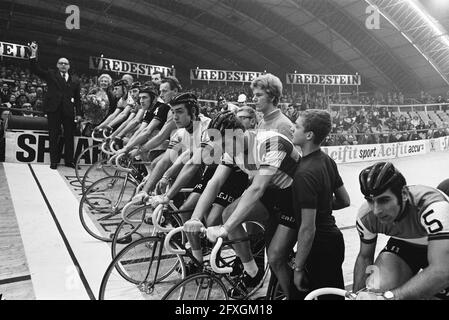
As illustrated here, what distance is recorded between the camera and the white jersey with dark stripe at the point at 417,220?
1512 millimetres

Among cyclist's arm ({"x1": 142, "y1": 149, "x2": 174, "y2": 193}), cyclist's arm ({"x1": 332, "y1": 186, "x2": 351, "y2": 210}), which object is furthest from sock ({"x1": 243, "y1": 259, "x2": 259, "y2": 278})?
cyclist's arm ({"x1": 142, "y1": 149, "x2": 174, "y2": 193})

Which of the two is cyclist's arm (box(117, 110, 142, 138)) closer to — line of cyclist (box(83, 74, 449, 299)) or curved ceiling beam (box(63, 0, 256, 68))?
line of cyclist (box(83, 74, 449, 299))

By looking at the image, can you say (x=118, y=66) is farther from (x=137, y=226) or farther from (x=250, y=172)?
(x=250, y=172)

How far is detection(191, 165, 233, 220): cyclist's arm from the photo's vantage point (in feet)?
7.36

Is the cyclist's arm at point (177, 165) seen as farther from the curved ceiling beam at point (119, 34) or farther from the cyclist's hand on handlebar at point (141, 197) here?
the curved ceiling beam at point (119, 34)

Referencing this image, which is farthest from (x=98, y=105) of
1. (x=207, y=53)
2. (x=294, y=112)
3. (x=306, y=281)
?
(x=207, y=53)

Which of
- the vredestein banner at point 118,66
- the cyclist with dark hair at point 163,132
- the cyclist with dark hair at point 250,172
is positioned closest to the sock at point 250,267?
the cyclist with dark hair at point 250,172

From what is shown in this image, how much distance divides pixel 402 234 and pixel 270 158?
33.5 inches

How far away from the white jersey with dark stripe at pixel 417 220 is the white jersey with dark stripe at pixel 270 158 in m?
0.60

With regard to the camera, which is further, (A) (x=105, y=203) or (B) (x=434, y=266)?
(A) (x=105, y=203)

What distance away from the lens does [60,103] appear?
6180 mm

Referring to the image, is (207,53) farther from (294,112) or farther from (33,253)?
(33,253)

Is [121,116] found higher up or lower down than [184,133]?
higher up

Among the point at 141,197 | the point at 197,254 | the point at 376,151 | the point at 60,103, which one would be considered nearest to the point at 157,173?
the point at 141,197
